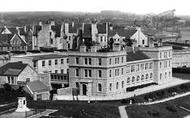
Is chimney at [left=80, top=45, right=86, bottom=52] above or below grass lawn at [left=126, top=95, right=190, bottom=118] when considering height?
above

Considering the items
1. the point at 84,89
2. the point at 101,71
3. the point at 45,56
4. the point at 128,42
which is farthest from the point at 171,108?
the point at 128,42

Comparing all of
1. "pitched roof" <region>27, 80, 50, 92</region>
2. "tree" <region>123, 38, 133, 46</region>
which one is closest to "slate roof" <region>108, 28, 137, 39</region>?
→ "tree" <region>123, 38, 133, 46</region>

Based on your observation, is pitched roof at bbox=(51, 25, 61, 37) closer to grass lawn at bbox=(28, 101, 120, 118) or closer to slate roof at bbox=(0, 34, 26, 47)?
slate roof at bbox=(0, 34, 26, 47)

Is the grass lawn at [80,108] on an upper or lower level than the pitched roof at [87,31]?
lower

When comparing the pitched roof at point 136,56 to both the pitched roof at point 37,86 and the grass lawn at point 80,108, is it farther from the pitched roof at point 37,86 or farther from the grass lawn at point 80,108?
the grass lawn at point 80,108

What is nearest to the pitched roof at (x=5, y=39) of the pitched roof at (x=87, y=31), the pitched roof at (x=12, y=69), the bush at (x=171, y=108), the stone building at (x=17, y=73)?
the pitched roof at (x=87, y=31)
